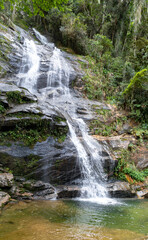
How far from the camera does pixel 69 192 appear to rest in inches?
264

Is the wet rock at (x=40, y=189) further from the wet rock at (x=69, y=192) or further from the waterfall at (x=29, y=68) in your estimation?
the waterfall at (x=29, y=68)

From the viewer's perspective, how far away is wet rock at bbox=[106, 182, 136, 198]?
24.5 ft

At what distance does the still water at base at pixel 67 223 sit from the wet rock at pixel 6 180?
76 centimetres

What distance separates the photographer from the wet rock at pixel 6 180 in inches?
213

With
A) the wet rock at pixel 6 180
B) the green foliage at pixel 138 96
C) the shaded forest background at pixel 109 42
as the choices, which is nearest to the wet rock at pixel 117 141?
the shaded forest background at pixel 109 42

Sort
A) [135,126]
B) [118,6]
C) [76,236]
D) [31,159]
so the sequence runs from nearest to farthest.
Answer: [76,236] → [31,159] → [135,126] → [118,6]

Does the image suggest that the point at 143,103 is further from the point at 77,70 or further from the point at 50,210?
the point at 50,210

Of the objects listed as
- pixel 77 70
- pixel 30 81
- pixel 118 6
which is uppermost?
pixel 118 6

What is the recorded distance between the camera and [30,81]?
1295cm

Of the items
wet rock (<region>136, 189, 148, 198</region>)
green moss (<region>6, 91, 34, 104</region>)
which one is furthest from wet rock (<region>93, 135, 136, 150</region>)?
green moss (<region>6, 91, 34, 104</region>)

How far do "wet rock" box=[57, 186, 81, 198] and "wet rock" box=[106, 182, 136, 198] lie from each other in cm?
152

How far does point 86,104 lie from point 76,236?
387 inches

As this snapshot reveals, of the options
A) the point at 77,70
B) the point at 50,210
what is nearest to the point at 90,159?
the point at 50,210

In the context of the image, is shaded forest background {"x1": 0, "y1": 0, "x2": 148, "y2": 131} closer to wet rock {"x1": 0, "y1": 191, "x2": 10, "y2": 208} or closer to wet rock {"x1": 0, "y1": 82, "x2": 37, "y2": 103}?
wet rock {"x1": 0, "y1": 82, "x2": 37, "y2": 103}
